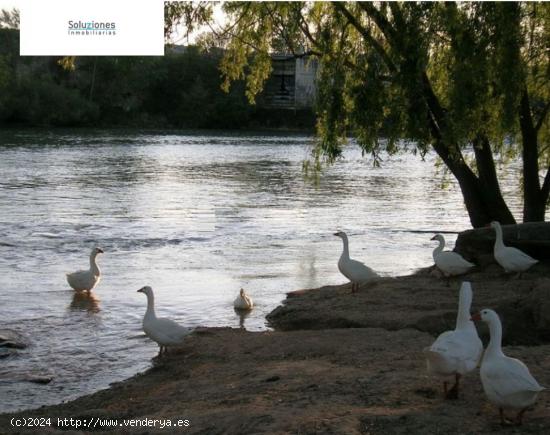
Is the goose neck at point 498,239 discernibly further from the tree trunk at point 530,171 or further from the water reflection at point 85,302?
the water reflection at point 85,302

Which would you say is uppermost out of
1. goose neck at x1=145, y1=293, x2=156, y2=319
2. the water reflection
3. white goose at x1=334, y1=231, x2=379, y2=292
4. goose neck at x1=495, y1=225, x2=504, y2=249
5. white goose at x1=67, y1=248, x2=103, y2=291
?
Result: goose neck at x1=495, y1=225, x2=504, y2=249

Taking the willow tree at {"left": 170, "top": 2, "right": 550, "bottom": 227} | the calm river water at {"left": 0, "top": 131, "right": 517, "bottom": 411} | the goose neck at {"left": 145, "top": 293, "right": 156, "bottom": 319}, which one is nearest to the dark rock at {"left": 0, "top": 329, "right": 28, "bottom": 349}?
the calm river water at {"left": 0, "top": 131, "right": 517, "bottom": 411}

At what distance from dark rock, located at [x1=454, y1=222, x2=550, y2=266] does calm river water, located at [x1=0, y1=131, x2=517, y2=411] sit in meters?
2.41

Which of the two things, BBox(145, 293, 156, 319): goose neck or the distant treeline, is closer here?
BBox(145, 293, 156, 319): goose neck

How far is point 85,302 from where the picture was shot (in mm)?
15047

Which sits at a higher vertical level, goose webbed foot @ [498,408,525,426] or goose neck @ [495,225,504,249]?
goose neck @ [495,225,504,249]

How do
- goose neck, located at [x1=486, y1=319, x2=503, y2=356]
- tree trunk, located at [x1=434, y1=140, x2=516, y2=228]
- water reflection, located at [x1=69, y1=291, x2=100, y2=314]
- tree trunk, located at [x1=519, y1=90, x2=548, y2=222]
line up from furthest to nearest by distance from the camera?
1. tree trunk, located at [x1=519, y1=90, x2=548, y2=222]
2. tree trunk, located at [x1=434, y1=140, x2=516, y2=228]
3. water reflection, located at [x1=69, y1=291, x2=100, y2=314]
4. goose neck, located at [x1=486, y1=319, x2=503, y2=356]

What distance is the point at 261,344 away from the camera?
10938 mm

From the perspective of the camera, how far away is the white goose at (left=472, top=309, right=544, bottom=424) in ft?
22.6

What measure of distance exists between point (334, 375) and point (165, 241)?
47.8ft

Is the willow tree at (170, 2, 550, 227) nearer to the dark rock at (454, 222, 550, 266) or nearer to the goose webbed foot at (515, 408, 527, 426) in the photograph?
the dark rock at (454, 222, 550, 266)

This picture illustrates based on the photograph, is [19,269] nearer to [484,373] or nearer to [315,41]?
[315,41]

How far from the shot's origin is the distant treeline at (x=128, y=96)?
302 feet

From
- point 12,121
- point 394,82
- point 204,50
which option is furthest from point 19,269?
point 12,121
